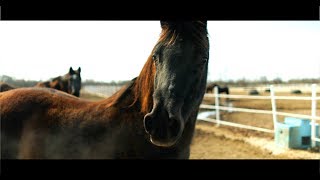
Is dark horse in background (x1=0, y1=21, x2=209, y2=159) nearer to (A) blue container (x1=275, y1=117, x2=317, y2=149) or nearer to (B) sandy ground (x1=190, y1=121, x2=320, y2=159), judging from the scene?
(B) sandy ground (x1=190, y1=121, x2=320, y2=159)

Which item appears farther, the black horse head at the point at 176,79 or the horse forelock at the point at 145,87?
the horse forelock at the point at 145,87

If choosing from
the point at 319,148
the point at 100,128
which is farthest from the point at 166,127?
the point at 319,148

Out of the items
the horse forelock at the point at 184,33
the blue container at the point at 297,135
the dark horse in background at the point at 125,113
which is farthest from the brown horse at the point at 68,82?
the horse forelock at the point at 184,33

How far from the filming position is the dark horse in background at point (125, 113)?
2230 mm

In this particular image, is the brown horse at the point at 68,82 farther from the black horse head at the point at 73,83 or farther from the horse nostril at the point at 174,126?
the horse nostril at the point at 174,126

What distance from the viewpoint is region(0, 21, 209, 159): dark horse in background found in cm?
223

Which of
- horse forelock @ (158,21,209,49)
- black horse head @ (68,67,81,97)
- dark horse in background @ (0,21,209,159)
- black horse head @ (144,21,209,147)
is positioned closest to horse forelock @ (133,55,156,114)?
dark horse in background @ (0,21,209,159)

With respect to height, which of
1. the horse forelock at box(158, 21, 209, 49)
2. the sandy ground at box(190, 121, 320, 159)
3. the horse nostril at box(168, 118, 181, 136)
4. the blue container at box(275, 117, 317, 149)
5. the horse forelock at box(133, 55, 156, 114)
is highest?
the horse forelock at box(158, 21, 209, 49)

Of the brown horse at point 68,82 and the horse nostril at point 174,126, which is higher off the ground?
the brown horse at point 68,82

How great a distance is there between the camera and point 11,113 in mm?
2527

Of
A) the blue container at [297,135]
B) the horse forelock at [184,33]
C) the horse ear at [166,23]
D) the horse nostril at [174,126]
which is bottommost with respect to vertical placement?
the blue container at [297,135]

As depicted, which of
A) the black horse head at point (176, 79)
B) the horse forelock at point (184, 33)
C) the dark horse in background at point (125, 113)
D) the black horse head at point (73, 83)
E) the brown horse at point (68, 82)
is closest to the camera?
the black horse head at point (176, 79)

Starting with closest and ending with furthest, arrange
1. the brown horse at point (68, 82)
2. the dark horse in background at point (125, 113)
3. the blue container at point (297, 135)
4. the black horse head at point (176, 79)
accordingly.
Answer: the black horse head at point (176, 79), the dark horse in background at point (125, 113), the blue container at point (297, 135), the brown horse at point (68, 82)

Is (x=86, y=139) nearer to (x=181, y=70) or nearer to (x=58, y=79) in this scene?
(x=181, y=70)
